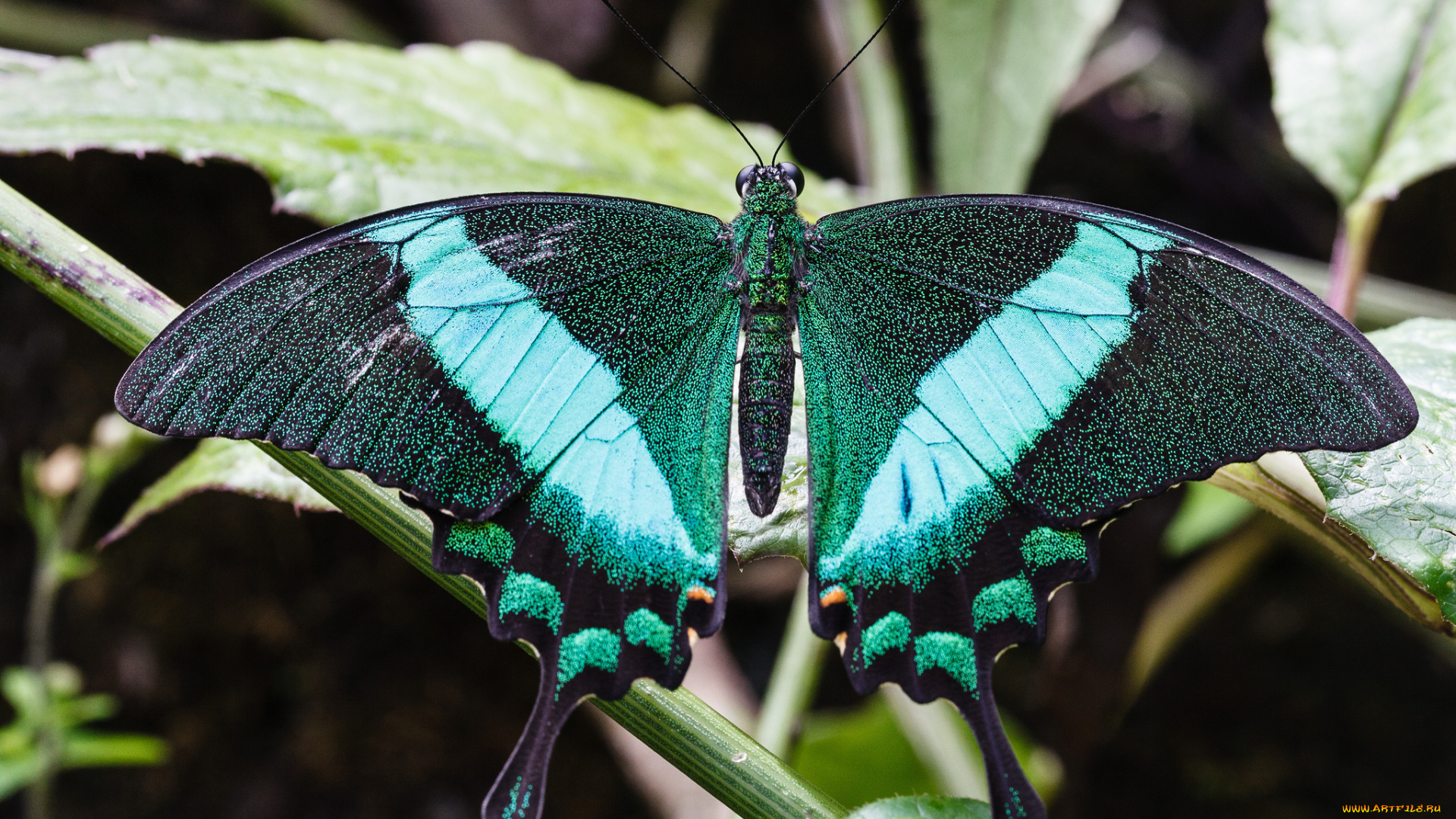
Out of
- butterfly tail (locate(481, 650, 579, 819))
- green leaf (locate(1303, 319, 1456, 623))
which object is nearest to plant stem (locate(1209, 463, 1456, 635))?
green leaf (locate(1303, 319, 1456, 623))

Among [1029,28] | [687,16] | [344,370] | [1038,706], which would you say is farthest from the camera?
[687,16]

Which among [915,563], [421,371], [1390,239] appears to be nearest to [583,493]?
[421,371]

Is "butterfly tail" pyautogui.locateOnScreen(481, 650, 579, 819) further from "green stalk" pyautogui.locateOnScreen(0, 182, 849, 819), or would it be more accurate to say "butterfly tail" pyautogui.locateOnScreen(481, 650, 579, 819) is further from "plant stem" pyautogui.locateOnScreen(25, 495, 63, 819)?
"plant stem" pyautogui.locateOnScreen(25, 495, 63, 819)

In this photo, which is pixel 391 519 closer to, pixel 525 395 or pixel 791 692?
pixel 525 395

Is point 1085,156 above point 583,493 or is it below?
above

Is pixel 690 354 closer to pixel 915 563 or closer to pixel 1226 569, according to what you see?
pixel 915 563

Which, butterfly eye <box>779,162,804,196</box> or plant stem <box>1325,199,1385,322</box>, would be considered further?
plant stem <box>1325,199,1385,322</box>

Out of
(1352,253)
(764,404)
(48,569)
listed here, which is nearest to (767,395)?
(764,404)
